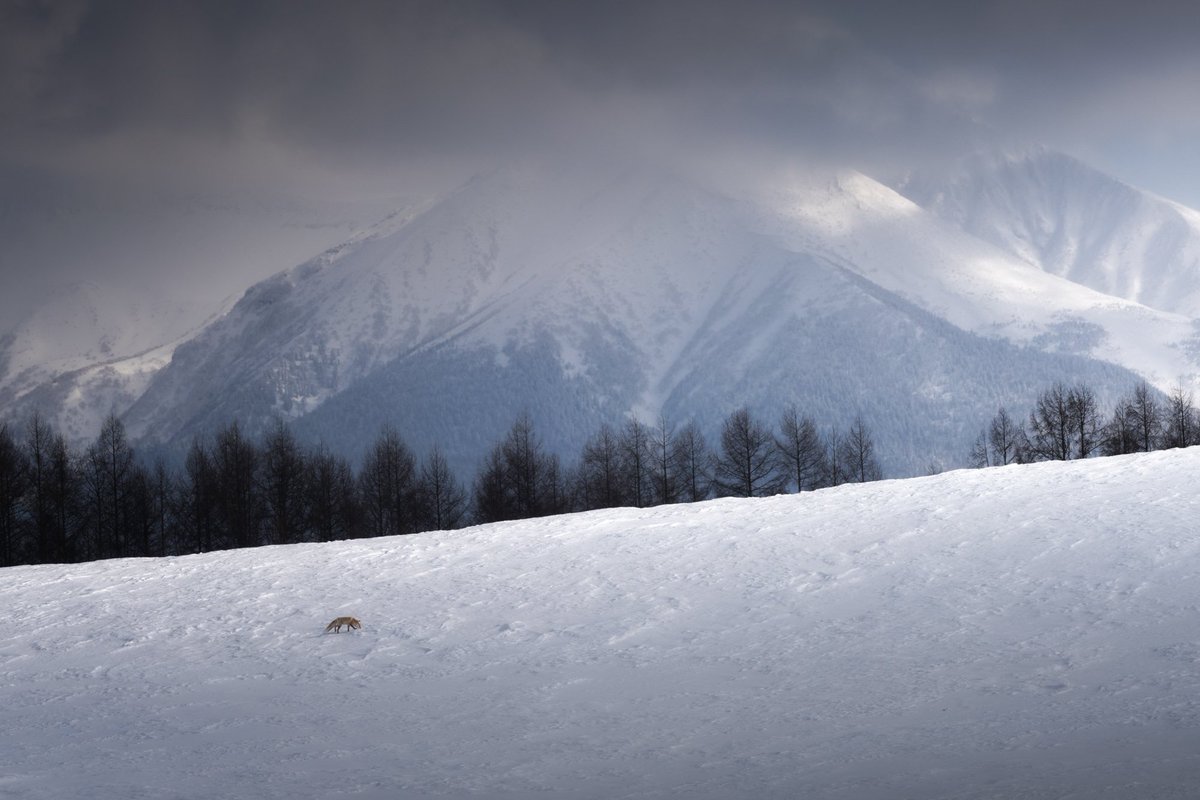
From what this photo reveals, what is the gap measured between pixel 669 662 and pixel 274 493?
1861 inches

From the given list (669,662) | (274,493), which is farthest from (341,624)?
(274,493)

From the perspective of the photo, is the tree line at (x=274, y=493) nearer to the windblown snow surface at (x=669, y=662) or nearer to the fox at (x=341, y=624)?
the windblown snow surface at (x=669, y=662)

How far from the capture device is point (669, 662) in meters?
18.4

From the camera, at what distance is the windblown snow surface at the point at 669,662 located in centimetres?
1327

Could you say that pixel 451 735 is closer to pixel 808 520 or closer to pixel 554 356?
pixel 808 520

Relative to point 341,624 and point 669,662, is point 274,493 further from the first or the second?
point 669,662

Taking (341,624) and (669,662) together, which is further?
(341,624)

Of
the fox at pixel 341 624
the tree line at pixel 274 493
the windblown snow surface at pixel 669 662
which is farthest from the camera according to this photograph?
the tree line at pixel 274 493

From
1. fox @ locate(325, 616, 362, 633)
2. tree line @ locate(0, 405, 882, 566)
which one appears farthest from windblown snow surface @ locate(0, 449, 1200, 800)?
tree line @ locate(0, 405, 882, 566)

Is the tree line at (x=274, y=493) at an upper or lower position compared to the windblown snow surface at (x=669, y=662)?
upper

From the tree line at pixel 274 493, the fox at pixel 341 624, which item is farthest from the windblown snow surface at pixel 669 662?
the tree line at pixel 274 493

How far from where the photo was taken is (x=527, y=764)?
1386 cm

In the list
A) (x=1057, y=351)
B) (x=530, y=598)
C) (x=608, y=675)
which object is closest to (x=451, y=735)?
(x=608, y=675)

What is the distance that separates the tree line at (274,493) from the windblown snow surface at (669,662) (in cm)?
2877
